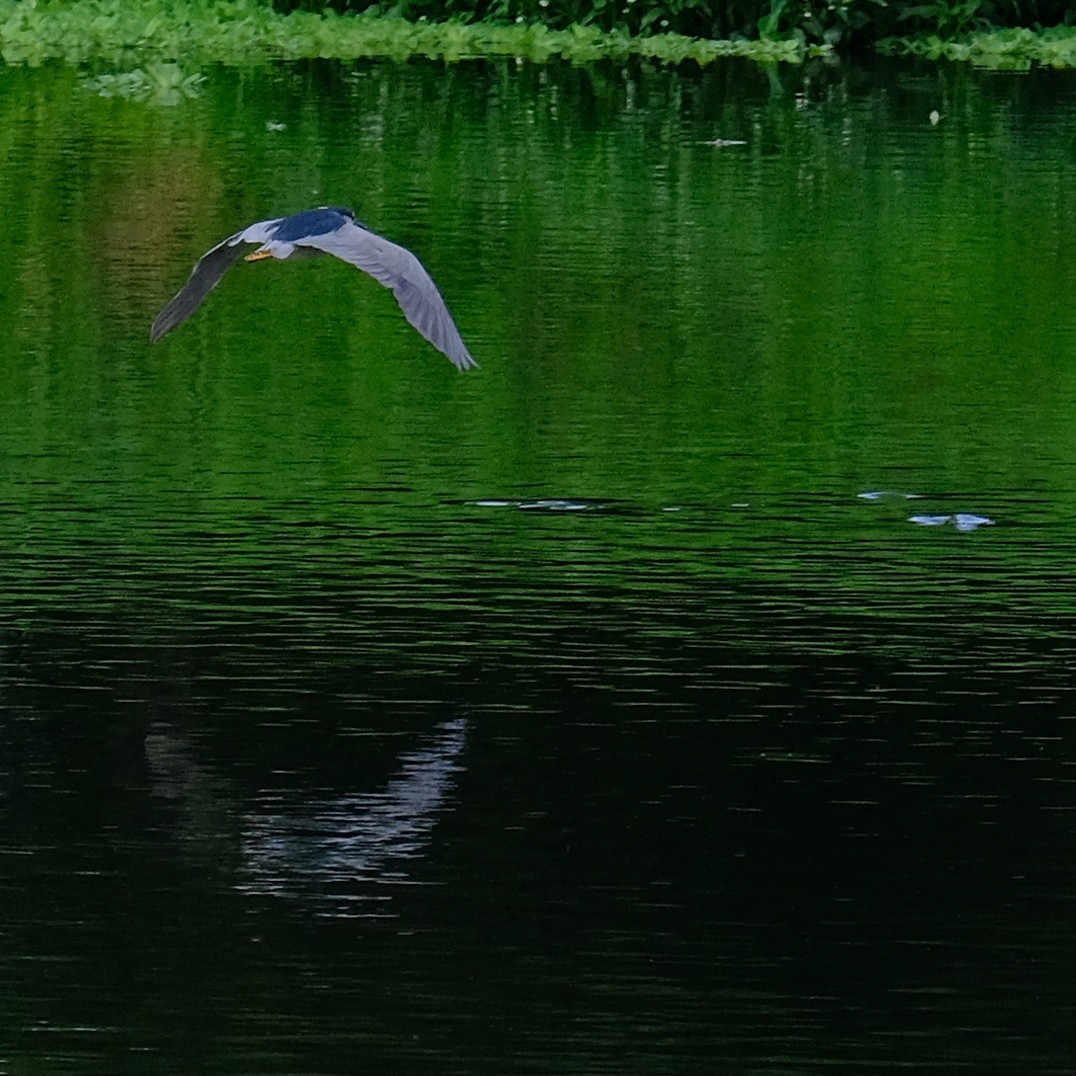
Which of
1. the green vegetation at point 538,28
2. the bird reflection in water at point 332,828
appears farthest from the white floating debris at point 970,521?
the green vegetation at point 538,28

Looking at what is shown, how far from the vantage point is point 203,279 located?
28.7 feet

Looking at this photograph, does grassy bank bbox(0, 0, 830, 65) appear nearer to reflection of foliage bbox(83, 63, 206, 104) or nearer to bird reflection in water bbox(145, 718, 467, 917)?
reflection of foliage bbox(83, 63, 206, 104)

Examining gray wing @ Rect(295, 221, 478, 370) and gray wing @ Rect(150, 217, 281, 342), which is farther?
gray wing @ Rect(150, 217, 281, 342)

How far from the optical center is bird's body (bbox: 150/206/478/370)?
8.02 metres

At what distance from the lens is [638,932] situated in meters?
5.72

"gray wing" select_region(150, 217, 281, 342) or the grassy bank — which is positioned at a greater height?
the grassy bank

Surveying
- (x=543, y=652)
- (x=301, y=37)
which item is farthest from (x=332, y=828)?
(x=301, y=37)

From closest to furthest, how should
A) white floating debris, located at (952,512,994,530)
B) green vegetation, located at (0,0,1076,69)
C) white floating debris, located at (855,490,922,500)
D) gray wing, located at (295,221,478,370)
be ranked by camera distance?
gray wing, located at (295,221,478,370) → white floating debris, located at (952,512,994,530) → white floating debris, located at (855,490,922,500) → green vegetation, located at (0,0,1076,69)

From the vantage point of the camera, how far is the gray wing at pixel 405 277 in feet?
26.2

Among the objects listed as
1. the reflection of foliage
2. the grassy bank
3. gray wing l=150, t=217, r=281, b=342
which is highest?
the grassy bank

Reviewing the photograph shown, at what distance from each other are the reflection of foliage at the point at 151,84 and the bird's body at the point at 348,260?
38.8 ft

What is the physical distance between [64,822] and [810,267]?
8.24 m

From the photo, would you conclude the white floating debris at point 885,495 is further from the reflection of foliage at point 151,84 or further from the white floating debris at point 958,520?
the reflection of foliage at point 151,84

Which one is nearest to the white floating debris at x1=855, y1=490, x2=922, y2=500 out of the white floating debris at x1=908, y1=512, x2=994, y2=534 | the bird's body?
the white floating debris at x1=908, y1=512, x2=994, y2=534
